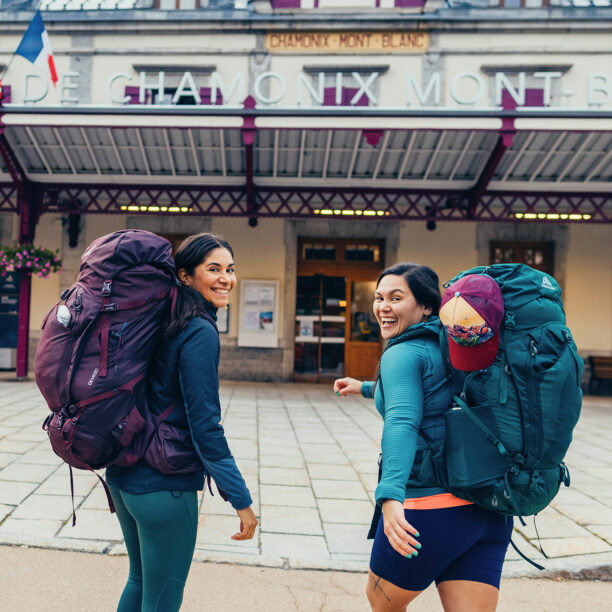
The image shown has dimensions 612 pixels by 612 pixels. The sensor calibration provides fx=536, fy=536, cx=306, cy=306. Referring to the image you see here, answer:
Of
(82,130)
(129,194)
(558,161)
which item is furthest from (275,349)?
(558,161)

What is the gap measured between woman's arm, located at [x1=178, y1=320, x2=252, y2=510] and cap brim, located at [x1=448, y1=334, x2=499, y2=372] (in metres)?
0.78

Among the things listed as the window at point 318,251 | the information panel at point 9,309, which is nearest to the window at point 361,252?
the window at point 318,251

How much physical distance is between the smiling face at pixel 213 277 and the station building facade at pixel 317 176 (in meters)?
8.72

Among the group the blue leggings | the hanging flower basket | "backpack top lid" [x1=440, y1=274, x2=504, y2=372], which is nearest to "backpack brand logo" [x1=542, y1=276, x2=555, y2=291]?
"backpack top lid" [x1=440, y1=274, x2=504, y2=372]

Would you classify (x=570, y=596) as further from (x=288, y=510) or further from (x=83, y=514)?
(x=83, y=514)

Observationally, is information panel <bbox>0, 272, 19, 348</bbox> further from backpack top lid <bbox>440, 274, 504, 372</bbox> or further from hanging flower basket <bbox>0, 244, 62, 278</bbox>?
backpack top lid <bbox>440, 274, 504, 372</bbox>

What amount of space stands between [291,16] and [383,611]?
1270cm

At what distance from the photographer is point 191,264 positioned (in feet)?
6.40

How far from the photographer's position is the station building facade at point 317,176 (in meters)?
10.6

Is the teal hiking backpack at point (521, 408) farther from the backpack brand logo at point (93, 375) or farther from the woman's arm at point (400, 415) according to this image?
the backpack brand logo at point (93, 375)

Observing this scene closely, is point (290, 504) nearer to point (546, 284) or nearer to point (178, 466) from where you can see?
point (178, 466)

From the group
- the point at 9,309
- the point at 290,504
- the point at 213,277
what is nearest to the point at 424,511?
the point at 213,277

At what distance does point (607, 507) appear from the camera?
14.7 feet

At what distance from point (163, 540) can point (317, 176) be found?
32.1 feet
